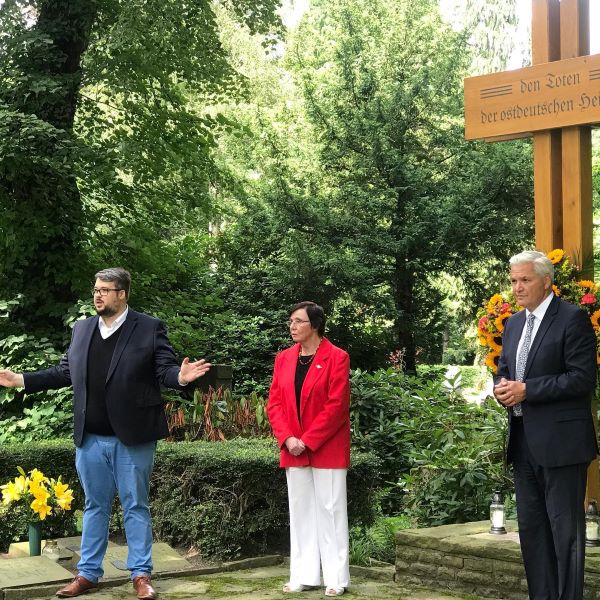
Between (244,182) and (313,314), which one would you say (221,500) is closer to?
(313,314)

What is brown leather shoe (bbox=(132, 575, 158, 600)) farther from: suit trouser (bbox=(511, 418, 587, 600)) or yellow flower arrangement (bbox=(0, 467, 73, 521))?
suit trouser (bbox=(511, 418, 587, 600))

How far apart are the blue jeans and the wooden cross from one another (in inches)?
102

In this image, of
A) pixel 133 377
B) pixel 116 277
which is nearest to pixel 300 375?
pixel 133 377

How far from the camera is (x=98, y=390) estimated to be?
5.79m

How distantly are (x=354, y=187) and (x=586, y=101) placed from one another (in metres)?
12.7

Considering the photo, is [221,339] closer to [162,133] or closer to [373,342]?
[373,342]

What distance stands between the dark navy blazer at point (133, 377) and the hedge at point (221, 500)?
147cm

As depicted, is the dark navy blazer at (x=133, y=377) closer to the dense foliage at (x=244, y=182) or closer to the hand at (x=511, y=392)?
the hand at (x=511, y=392)

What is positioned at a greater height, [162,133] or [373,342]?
[162,133]

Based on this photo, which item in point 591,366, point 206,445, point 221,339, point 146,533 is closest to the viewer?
point 591,366

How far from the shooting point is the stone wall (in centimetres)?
558

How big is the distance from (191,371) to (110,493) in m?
1.00

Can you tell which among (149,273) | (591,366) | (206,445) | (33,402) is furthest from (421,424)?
(149,273)

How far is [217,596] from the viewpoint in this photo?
597 cm
